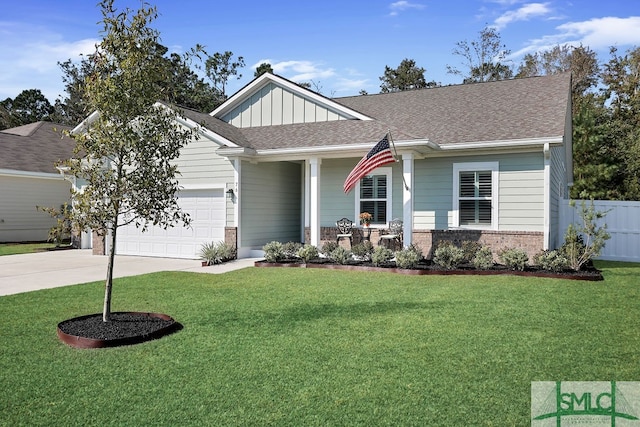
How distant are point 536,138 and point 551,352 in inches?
322

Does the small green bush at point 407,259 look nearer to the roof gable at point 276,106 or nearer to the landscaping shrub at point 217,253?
the landscaping shrub at point 217,253

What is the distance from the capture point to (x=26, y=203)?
22281 millimetres

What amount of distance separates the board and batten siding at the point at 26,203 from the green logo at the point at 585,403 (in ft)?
76.2

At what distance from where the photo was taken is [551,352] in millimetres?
5141

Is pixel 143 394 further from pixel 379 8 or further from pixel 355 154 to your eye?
pixel 379 8

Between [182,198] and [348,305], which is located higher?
[182,198]

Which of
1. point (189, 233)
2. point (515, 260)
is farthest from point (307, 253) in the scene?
point (515, 260)

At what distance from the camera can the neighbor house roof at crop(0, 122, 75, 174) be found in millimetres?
21859

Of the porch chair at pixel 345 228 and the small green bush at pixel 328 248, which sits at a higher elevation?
the porch chair at pixel 345 228

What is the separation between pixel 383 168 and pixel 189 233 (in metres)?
6.28

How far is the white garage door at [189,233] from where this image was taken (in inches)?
583

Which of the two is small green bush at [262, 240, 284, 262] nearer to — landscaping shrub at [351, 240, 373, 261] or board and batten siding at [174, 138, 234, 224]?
landscaping shrub at [351, 240, 373, 261]

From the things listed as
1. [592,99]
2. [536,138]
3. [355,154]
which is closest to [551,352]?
[536,138]

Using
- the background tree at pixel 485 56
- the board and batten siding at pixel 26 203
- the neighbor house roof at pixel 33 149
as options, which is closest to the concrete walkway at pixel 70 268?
the board and batten siding at pixel 26 203
